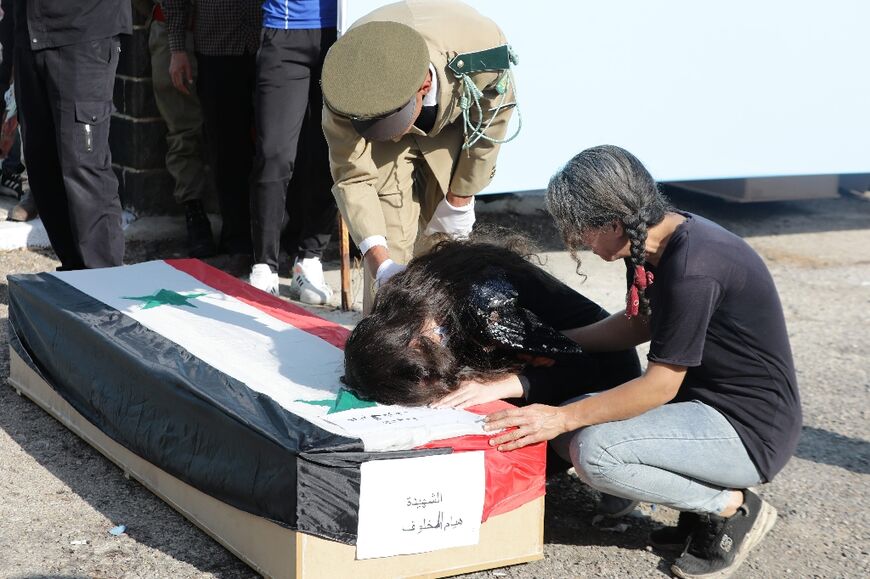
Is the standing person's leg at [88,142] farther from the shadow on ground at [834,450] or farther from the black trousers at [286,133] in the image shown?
the shadow on ground at [834,450]

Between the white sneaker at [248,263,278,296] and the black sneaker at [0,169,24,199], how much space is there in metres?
1.47

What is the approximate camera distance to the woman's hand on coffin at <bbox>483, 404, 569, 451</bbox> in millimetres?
2324

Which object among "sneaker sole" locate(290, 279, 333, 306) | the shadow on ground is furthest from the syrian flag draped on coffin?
the shadow on ground

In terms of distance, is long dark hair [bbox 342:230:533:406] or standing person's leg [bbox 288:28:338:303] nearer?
long dark hair [bbox 342:230:533:406]

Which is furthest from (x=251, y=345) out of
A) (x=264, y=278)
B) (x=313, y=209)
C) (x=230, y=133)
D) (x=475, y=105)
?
(x=230, y=133)

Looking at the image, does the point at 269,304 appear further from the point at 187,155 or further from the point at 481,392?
the point at 187,155

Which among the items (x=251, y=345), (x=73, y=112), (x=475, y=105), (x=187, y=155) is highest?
(x=475, y=105)

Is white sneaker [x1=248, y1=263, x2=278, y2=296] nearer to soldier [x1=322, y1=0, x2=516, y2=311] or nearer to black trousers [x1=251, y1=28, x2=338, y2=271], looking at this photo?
black trousers [x1=251, y1=28, x2=338, y2=271]

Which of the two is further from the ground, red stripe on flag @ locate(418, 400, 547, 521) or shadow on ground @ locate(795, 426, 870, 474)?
red stripe on flag @ locate(418, 400, 547, 521)

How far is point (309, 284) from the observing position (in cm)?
432

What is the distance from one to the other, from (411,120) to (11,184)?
9.57 feet

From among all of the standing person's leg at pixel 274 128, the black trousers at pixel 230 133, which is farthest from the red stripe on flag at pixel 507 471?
the black trousers at pixel 230 133

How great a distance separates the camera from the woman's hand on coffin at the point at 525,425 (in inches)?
91.5

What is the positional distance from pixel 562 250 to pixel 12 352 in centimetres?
271
